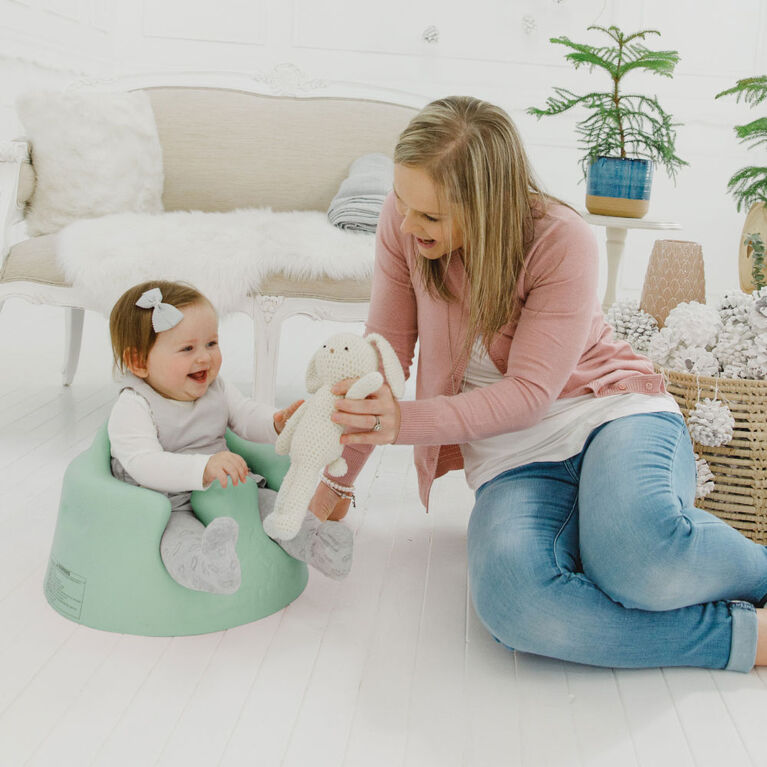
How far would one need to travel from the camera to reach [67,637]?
1388 mm

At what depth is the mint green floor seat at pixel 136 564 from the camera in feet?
4.49

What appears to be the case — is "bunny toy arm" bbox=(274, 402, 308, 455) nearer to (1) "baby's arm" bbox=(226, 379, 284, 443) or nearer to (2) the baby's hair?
(1) "baby's arm" bbox=(226, 379, 284, 443)

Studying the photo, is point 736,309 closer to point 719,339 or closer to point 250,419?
point 719,339

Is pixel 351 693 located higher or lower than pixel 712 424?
lower

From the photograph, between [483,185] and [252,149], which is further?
[252,149]

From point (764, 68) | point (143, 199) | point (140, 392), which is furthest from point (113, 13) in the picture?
point (140, 392)

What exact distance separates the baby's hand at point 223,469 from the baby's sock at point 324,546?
0.14 m

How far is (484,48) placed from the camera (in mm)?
4301

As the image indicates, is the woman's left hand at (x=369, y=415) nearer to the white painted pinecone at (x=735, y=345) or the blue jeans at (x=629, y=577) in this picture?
the blue jeans at (x=629, y=577)

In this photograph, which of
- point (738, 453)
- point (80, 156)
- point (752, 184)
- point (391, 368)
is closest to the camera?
point (391, 368)

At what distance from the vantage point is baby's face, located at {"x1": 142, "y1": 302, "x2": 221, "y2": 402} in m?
1.54

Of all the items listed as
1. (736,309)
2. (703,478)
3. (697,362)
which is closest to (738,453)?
(703,478)

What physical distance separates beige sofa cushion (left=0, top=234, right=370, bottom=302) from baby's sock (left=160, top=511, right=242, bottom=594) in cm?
102

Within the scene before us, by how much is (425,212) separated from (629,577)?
24.1 inches
